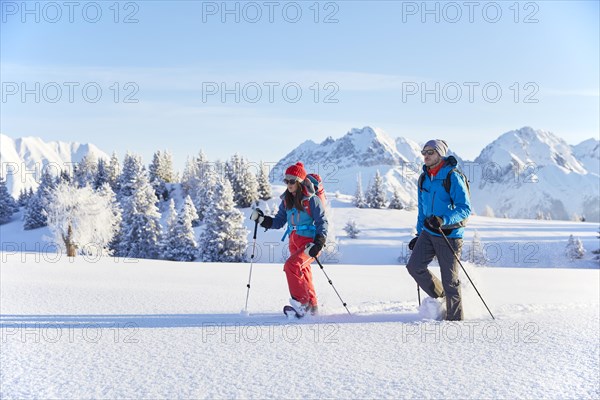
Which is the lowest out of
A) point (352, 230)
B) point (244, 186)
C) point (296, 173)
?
point (352, 230)

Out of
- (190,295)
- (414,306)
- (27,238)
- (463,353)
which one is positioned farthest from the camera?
(27,238)

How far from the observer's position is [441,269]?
15.9 ft

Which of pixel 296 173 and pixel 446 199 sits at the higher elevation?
pixel 296 173

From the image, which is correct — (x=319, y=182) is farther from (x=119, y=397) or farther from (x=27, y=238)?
(x=27, y=238)

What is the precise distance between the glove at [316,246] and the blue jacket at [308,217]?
0.06m

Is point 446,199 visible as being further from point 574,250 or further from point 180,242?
point 574,250

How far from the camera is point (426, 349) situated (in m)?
3.55

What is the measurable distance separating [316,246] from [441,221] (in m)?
1.34

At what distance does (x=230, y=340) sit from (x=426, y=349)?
156 centimetres

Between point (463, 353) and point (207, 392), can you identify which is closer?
point (207, 392)

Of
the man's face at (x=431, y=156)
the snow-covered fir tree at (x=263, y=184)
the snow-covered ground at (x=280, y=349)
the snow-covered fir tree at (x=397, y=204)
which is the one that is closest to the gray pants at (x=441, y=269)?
the snow-covered ground at (x=280, y=349)

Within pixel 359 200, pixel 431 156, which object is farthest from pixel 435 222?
pixel 359 200

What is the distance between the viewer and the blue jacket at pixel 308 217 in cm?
523

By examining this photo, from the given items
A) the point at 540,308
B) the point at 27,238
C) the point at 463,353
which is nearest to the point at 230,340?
the point at 463,353
